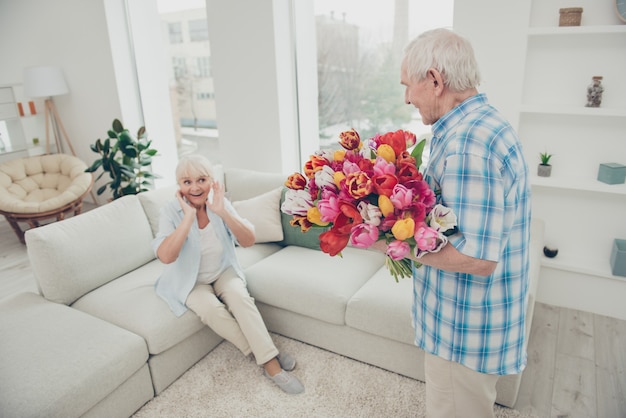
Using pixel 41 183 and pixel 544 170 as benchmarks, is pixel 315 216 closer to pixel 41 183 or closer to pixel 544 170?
pixel 544 170

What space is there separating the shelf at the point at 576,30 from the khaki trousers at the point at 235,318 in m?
2.17

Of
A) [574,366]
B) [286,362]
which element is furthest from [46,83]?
[574,366]

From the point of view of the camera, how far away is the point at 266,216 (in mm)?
2820

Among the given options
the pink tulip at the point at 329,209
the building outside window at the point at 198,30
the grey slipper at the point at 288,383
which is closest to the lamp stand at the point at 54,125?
the building outside window at the point at 198,30

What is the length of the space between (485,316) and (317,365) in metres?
1.30

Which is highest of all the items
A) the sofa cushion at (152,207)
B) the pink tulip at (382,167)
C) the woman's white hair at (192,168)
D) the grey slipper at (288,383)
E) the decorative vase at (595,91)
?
the decorative vase at (595,91)

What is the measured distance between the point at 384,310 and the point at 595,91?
1.69 meters

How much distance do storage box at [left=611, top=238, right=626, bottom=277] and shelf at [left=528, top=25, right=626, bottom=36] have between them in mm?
1188

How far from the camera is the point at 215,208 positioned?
2172 millimetres

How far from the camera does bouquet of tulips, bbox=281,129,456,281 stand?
966 millimetres

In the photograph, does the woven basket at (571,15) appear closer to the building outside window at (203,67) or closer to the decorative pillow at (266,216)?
the decorative pillow at (266,216)

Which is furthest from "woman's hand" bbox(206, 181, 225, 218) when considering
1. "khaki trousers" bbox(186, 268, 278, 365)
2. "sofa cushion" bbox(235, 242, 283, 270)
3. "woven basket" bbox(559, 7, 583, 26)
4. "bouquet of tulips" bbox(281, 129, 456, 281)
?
"woven basket" bbox(559, 7, 583, 26)

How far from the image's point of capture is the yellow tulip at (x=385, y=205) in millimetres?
980

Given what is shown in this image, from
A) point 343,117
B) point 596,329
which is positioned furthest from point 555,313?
point 343,117
